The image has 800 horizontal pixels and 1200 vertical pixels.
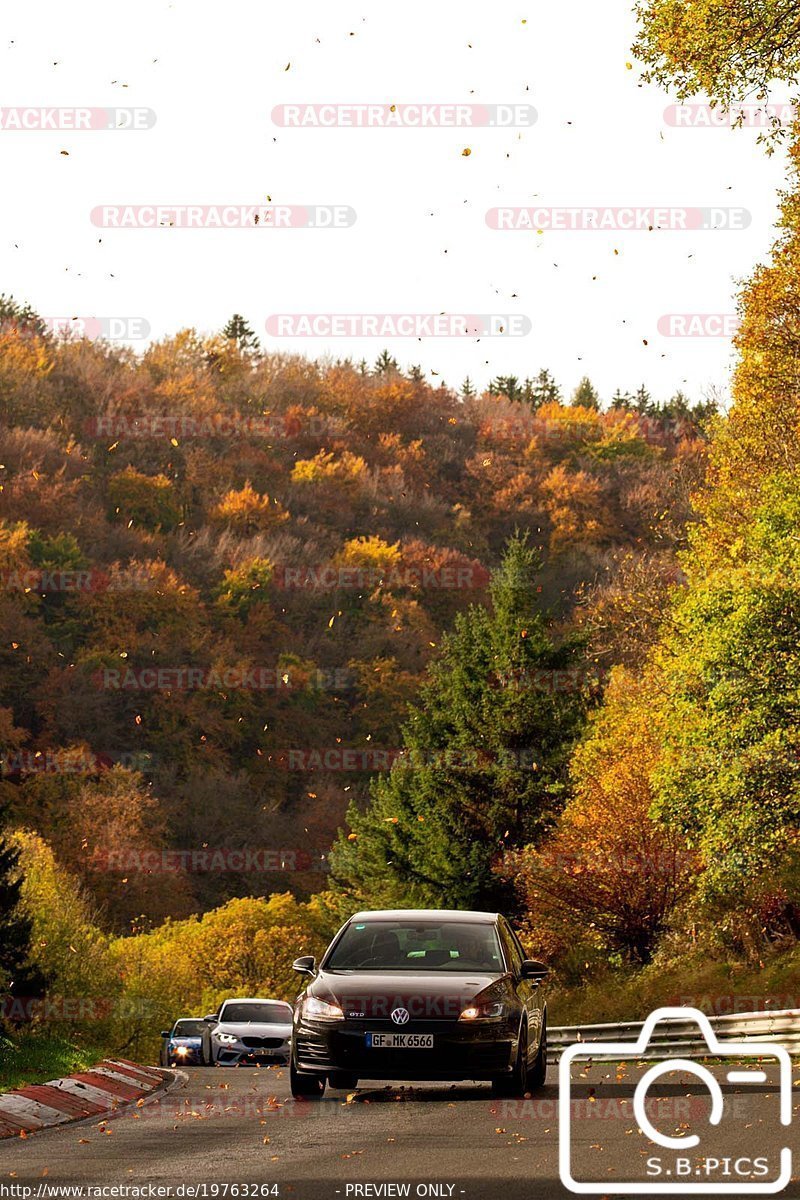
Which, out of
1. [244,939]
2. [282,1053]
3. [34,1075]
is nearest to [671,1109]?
[34,1075]

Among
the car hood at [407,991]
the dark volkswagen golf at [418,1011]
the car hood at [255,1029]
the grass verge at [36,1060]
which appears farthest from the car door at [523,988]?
the car hood at [255,1029]

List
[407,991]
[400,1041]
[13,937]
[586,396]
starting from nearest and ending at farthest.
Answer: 1. [400,1041]
2. [407,991]
3. [13,937]
4. [586,396]

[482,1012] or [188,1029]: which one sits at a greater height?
[482,1012]

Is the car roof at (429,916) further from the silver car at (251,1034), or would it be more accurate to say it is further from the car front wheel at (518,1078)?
the silver car at (251,1034)

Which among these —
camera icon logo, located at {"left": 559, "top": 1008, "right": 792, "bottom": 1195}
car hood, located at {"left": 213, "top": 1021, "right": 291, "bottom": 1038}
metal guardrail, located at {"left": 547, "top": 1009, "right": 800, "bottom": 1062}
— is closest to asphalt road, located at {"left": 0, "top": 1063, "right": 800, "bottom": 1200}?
camera icon logo, located at {"left": 559, "top": 1008, "right": 792, "bottom": 1195}

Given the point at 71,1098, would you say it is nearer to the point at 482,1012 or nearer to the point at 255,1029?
the point at 482,1012

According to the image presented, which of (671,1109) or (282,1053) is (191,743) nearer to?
(282,1053)

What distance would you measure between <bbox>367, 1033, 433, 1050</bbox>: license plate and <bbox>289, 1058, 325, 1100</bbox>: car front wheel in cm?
96

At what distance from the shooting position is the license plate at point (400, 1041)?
1383cm

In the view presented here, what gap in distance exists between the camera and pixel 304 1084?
1473cm

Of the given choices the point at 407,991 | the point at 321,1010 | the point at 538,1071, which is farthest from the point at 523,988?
the point at 321,1010

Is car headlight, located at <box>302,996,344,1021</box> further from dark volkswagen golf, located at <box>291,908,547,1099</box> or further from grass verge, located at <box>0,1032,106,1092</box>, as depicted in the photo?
grass verge, located at <box>0,1032,106,1092</box>

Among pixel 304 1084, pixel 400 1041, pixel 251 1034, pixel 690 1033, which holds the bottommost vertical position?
pixel 251 1034

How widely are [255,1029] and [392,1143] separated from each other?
19.4 m
